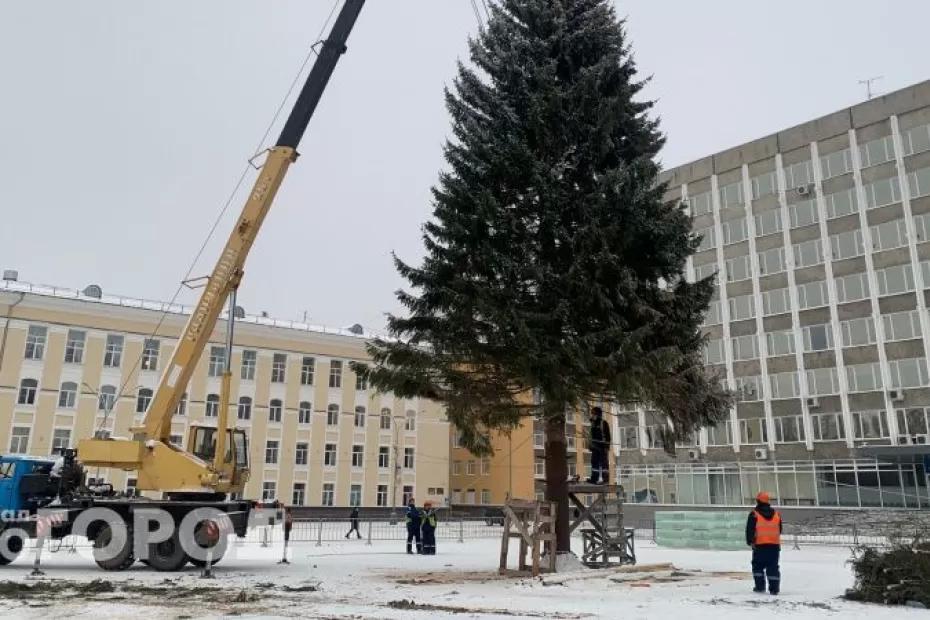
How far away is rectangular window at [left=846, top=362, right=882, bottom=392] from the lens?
38.8 meters

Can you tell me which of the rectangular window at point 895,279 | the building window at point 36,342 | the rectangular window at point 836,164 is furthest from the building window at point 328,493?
the rectangular window at point 836,164

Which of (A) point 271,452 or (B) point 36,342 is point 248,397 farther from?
(B) point 36,342

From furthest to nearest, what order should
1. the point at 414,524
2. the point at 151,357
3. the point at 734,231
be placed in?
the point at 151,357 < the point at 734,231 < the point at 414,524

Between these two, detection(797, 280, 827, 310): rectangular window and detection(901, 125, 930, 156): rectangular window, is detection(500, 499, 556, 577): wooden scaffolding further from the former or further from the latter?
detection(901, 125, 930, 156): rectangular window

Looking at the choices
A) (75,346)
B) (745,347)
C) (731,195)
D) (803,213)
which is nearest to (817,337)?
(745,347)

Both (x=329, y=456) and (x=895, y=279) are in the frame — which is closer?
(x=895, y=279)

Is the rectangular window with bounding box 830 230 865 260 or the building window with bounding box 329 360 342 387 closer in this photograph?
the rectangular window with bounding box 830 230 865 260

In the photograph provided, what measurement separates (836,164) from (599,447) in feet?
104

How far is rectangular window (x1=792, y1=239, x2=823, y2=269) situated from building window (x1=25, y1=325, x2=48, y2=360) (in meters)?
47.2

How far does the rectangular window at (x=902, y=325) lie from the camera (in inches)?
1492

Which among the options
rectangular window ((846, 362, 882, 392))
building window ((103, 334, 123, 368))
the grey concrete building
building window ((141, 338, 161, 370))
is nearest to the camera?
the grey concrete building

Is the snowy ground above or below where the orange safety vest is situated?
below

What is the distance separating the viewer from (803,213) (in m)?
43.1

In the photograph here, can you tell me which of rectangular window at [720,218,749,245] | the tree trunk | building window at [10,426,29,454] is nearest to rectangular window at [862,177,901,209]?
rectangular window at [720,218,749,245]
